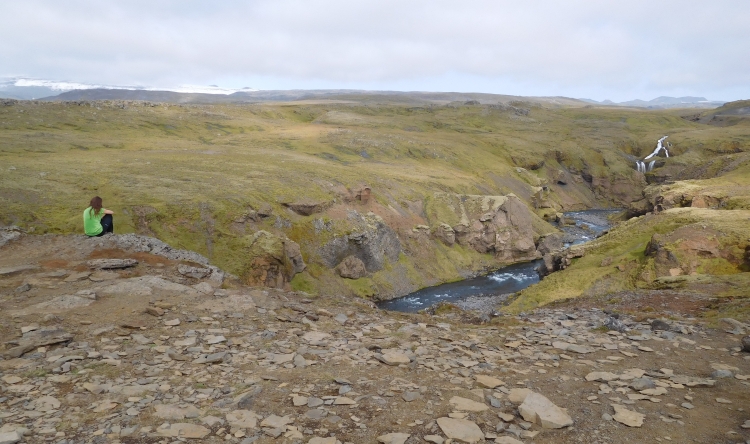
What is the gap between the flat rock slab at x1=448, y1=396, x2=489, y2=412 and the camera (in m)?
10.7

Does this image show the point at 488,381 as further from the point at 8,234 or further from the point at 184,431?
the point at 8,234

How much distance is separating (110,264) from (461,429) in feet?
59.5

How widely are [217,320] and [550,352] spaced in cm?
1226

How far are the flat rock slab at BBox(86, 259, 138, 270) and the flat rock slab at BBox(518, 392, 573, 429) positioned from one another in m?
18.9

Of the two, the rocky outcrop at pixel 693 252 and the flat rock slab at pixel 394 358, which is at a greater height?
the flat rock slab at pixel 394 358

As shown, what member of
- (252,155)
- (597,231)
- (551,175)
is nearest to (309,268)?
(252,155)

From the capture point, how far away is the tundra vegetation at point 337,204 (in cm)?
4094

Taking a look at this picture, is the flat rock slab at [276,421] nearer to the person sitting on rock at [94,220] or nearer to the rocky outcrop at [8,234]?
the person sitting on rock at [94,220]

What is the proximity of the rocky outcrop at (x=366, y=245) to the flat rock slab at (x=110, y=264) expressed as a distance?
120 feet

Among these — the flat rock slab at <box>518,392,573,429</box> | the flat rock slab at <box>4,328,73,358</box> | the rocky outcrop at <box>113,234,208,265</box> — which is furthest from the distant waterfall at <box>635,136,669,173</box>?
the flat rock slab at <box>4,328,73,358</box>

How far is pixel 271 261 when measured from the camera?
47.8 metres

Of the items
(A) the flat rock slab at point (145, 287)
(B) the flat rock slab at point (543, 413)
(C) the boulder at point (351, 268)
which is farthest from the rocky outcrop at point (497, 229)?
(B) the flat rock slab at point (543, 413)

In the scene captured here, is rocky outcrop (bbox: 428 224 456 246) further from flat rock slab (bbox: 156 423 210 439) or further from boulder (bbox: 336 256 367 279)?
flat rock slab (bbox: 156 423 210 439)

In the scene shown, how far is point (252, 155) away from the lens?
80.8 m
